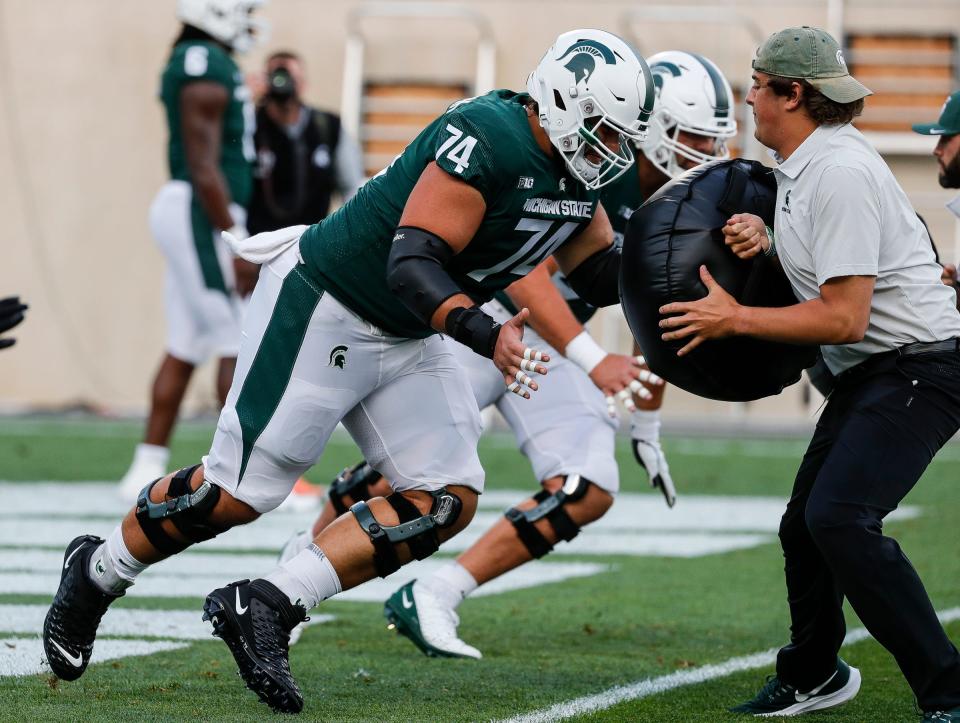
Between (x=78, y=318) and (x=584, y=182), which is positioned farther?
(x=78, y=318)

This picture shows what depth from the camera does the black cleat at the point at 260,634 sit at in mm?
3861

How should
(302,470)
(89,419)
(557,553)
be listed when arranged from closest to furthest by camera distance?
(302,470) < (557,553) < (89,419)

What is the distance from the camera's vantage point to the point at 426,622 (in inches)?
191

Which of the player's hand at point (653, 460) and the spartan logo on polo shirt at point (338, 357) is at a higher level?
the spartan logo on polo shirt at point (338, 357)

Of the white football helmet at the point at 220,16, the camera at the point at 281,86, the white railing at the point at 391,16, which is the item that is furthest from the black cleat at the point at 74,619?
the white railing at the point at 391,16

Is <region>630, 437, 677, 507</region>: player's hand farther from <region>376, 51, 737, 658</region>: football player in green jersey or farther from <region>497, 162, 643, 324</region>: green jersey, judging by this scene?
<region>497, 162, 643, 324</region>: green jersey

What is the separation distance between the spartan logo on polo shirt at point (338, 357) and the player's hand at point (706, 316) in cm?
81

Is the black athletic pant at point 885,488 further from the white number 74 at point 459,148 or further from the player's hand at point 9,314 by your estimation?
the player's hand at point 9,314

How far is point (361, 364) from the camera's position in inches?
164

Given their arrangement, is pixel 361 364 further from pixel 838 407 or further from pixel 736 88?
pixel 736 88

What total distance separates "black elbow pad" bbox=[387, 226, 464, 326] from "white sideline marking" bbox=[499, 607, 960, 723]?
0.98 metres

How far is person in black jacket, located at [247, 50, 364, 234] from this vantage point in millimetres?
8984

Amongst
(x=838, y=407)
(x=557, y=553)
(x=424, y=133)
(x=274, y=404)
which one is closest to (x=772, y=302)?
(x=838, y=407)

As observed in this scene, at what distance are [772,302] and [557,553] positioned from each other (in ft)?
10.9
